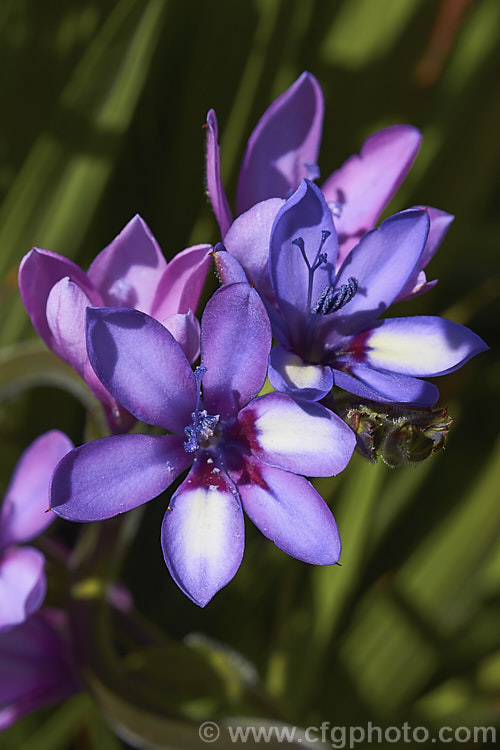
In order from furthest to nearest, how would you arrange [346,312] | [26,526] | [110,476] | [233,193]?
[233,193] < [26,526] < [346,312] < [110,476]

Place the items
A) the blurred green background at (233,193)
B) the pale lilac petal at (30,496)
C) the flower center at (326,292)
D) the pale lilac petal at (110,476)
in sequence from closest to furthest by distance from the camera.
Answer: the pale lilac petal at (110,476), the flower center at (326,292), the pale lilac petal at (30,496), the blurred green background at (233,193)

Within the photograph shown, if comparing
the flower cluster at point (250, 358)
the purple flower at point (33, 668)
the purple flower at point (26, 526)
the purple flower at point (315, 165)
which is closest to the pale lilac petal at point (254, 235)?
the flower cluster at point (250, 358)

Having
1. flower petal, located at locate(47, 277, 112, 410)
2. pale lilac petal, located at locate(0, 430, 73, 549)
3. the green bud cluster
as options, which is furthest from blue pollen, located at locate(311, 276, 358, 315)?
pale lilac petal, located at locate(0, 430, 73, 549)

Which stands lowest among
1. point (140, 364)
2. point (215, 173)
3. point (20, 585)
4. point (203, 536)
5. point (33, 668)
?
point (33, 668)

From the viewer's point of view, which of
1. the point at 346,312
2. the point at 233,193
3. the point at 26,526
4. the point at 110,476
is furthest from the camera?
the point at 233,193

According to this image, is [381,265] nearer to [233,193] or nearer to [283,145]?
[283,145]

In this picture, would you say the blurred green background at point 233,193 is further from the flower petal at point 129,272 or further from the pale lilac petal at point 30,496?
the flower petal at point 129,272

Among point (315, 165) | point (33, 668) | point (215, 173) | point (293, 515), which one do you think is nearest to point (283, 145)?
point (315, 165)

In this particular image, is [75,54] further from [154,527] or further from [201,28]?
[154,527]

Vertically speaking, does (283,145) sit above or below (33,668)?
above
